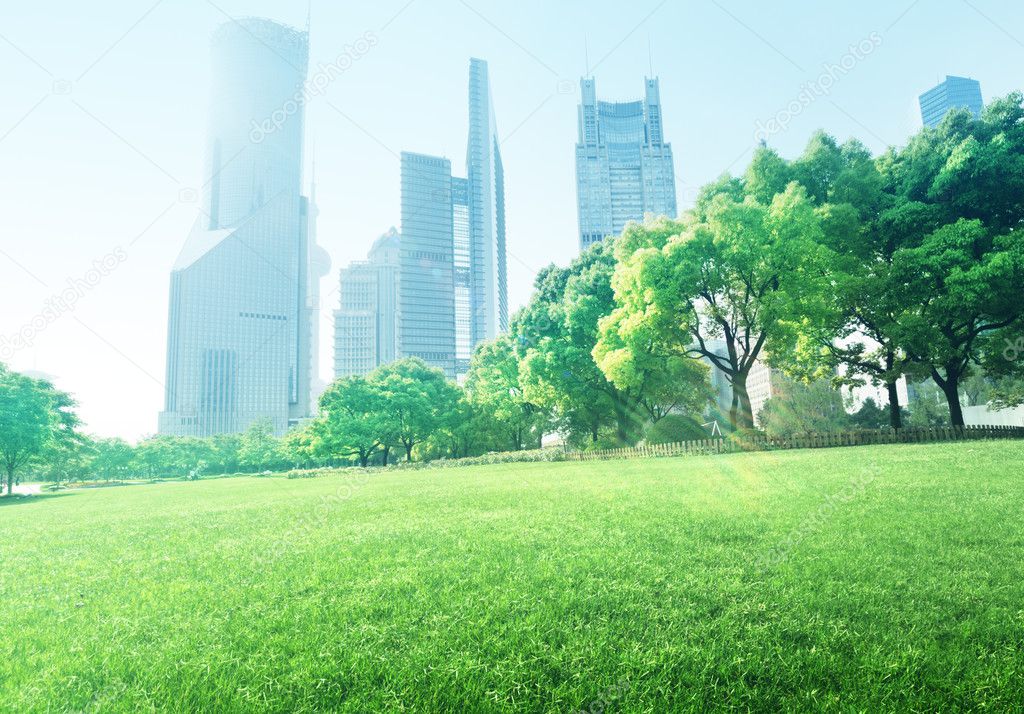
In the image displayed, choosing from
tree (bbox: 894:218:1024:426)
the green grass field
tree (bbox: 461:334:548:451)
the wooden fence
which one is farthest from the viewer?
tree (bbox: 461:334:548:451)

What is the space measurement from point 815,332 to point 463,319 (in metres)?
162

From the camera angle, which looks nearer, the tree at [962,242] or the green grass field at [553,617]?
the green grass field at [553,617]

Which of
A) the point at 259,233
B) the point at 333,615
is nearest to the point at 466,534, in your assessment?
the point at 333,615

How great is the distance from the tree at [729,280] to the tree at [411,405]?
23.9 m

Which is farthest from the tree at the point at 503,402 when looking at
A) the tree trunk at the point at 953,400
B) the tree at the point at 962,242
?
the tree trunk at the point at 953,400

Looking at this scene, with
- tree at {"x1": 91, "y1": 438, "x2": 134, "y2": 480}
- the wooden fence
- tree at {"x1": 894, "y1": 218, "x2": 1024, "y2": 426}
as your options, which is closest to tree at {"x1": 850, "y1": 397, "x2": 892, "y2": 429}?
the wooden fence

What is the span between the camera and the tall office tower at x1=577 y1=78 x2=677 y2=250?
15838 cm

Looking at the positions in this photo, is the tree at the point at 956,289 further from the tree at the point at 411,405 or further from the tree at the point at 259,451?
the tree at the point at 259,451

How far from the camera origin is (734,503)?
7453 mm

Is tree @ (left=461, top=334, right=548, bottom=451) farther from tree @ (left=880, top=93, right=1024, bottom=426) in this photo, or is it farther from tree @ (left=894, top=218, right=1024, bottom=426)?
tree @ (left=880, top=93, right=1024, bottom=426)

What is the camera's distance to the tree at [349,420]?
44.4 m

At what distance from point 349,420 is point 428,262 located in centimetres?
13181

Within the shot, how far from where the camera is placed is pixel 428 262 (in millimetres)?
170250

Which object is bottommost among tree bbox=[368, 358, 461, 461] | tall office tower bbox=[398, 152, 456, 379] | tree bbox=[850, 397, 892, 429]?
tree bbox=[850, 397, 892, 429]
